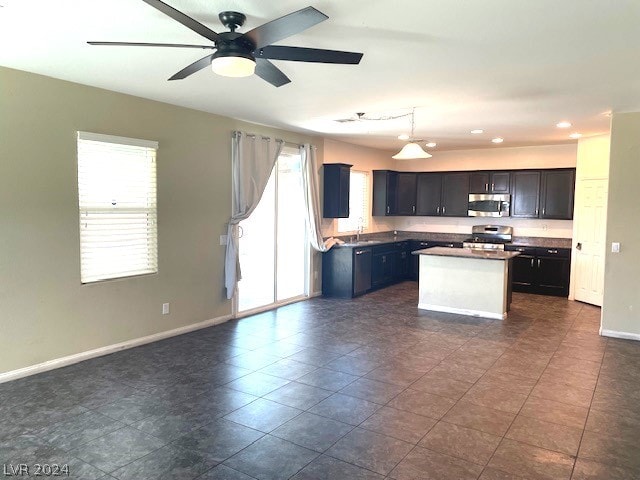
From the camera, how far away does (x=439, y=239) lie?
945 cm

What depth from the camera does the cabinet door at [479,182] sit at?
28.9ft

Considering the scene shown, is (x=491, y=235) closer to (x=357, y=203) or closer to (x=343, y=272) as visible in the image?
(x=357, y=203)

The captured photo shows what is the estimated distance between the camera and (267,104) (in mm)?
5066

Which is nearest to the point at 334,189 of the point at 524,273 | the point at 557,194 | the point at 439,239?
the point at 439,239

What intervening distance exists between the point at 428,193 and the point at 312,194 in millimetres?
3184

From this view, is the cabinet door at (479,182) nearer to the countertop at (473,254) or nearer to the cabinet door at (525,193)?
the cabinet door at (525,193)

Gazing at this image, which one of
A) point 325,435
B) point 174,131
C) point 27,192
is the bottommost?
point 325,435

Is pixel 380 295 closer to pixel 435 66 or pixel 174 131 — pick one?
pixel 174 131

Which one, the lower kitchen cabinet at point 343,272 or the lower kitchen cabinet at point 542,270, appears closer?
the lower kitchen cabinet at point 343,272

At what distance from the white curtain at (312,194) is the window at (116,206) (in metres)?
2.69

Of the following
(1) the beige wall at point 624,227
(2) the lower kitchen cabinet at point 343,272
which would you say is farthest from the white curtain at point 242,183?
(1) the beige wall at point 624,227

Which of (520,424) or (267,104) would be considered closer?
(520,424)

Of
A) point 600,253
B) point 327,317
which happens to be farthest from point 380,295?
point 600,253

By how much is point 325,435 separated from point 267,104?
11.4 ft
